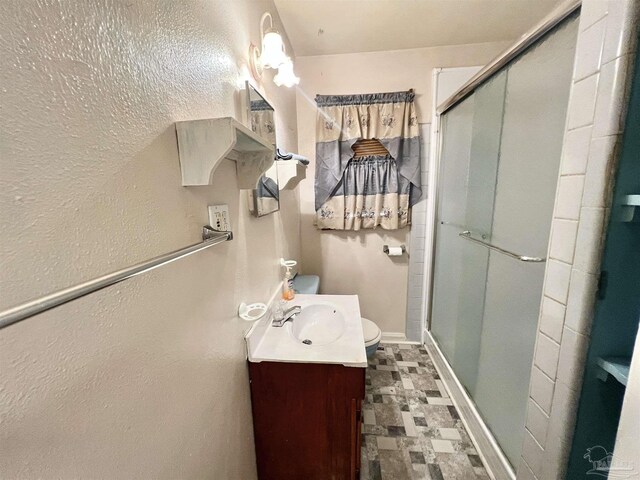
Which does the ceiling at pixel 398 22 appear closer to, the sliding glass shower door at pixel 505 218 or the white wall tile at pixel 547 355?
the sliding glass shower door at pixel 505 218

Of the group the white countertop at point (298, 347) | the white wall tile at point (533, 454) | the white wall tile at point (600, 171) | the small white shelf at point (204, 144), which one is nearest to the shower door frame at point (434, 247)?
the white wall tile at point (533, 454)

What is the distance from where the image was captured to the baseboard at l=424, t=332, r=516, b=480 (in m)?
1.19

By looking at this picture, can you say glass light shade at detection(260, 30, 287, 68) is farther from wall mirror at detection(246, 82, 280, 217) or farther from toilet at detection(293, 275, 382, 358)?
toilet at detection(293, 275, 382, 358)

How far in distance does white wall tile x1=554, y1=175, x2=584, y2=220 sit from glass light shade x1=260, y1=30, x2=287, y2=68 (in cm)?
119

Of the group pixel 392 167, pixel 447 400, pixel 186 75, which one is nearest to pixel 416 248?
pixel 392 167

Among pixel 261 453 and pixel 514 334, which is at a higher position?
pixel 514 334

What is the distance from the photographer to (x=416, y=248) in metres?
2.17

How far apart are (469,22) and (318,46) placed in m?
1.01

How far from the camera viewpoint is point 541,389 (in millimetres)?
892

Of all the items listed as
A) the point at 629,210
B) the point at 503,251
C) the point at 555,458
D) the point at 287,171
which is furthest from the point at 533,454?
the point at 287,171

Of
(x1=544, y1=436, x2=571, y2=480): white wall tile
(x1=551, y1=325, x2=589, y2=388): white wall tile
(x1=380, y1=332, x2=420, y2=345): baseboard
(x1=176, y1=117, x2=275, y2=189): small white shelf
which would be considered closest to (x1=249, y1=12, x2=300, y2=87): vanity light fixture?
(x1=176, y1=117, x2=275, y2=189): small white shelf

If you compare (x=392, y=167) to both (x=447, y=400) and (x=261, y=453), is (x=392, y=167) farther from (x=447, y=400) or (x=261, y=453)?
(x=261, y=453)

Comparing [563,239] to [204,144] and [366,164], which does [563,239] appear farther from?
[366,164]

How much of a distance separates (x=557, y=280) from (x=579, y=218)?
21 centimetres
